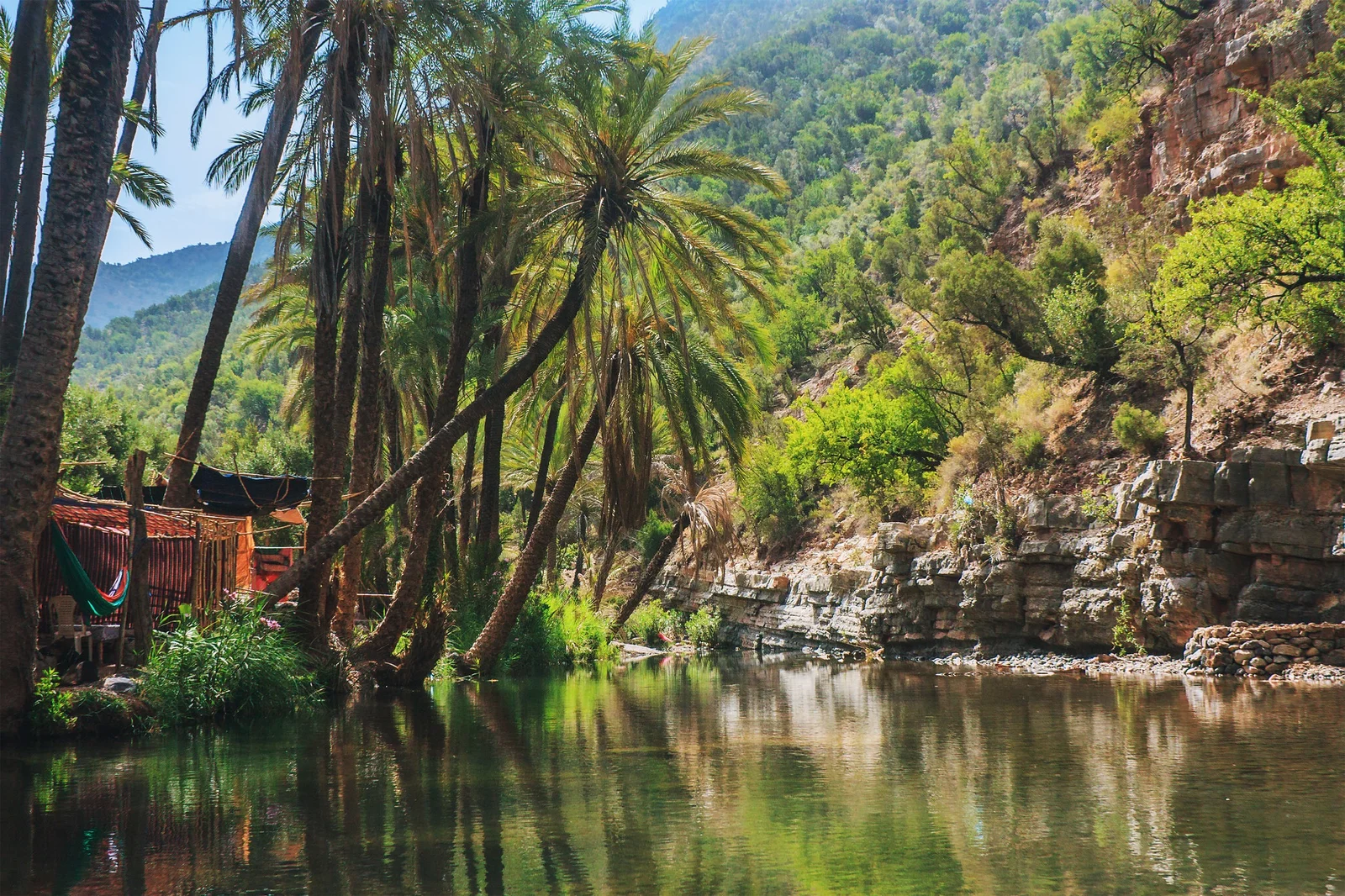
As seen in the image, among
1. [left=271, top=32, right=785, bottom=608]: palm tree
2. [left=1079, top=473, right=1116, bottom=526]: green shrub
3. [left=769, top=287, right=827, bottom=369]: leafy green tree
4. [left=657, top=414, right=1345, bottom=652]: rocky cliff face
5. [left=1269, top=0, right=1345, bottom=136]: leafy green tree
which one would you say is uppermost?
[left=769, top=287, right=827, bottom=369]: leafy green tree

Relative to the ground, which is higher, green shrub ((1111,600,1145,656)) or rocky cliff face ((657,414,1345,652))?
rocky cliff face ((657,414,1345,652))

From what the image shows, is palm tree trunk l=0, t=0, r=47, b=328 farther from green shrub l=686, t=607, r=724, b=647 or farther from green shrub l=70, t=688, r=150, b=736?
green shrub l=686, t=607, r=724, b=647

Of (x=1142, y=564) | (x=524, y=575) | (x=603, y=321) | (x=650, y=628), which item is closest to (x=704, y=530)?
(x=650, y=628)

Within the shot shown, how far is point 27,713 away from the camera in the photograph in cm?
1201

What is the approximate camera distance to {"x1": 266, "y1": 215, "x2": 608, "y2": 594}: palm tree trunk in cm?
1620

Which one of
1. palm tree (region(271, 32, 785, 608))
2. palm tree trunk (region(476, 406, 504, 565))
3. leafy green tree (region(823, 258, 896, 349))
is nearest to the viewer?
palm tree (region(271, 32, 785, 608))

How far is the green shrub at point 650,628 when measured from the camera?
38281mm

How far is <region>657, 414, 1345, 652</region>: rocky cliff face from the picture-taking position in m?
19.9

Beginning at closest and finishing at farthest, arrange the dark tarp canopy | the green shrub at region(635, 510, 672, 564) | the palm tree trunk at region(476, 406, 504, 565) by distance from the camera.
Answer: the dark tarp canopy
the palm tree trunk at region(476, 406, 504, 565)
the green shrub at region(635, 510, 672, 564)

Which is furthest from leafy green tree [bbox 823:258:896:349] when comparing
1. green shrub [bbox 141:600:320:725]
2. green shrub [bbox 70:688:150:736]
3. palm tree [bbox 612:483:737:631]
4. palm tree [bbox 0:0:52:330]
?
green shrub [bbox 70:688:150:736]

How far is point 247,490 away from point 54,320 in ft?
16.1

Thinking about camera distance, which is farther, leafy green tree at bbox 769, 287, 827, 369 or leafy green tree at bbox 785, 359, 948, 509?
leafy green tree at bbox 769, 287, 827, 369

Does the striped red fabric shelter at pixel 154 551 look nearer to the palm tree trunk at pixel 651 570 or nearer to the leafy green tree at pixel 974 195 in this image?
the palm tree trunk at pixel 651 570

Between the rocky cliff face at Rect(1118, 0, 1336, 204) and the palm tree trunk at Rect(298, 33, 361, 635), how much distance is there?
2392 cm
